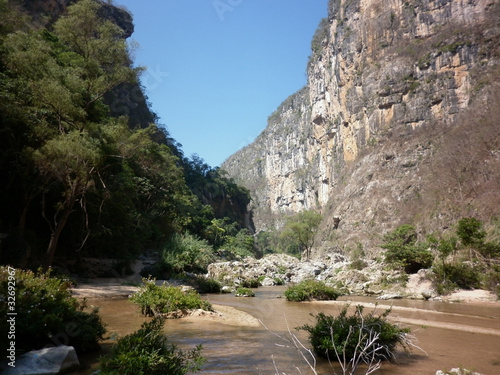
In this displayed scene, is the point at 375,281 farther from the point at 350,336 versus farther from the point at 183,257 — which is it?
the point at 350,336

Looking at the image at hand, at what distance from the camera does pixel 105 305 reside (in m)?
10.8

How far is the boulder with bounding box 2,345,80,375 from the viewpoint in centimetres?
365

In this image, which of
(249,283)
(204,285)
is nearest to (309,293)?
(204,285)

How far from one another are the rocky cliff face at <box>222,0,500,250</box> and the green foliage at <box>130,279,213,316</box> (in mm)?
31118

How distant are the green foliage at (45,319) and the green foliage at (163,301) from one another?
10.1ft

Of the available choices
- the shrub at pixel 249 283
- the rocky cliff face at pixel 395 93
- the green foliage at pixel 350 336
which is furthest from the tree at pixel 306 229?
the green foliage at pixel 350 336

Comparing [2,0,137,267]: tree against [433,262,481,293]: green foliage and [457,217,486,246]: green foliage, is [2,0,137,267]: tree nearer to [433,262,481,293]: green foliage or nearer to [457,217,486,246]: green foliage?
[433,262,481,293]: green foliage

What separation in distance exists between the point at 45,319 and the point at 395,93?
55792 millimetres

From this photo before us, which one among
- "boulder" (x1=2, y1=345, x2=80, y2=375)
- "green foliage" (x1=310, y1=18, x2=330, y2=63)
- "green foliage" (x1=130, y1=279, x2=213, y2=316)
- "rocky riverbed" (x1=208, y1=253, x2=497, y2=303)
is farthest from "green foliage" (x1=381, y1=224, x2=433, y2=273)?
"green foliage" (x1=310, y1=18, x2=330, y2=63)

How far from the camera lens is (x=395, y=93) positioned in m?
51.1

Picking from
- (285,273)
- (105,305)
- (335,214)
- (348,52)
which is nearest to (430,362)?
(105,305)

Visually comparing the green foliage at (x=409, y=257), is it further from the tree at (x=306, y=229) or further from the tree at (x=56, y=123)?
the tree at (x=306, y=229)

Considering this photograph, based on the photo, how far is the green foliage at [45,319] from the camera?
4324mm

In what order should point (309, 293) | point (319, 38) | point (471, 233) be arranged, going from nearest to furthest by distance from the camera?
point (309, 293)
point (471, 233)
point (319, 38)
